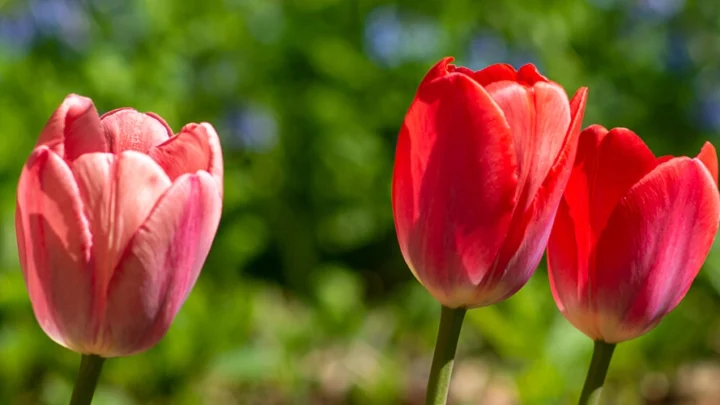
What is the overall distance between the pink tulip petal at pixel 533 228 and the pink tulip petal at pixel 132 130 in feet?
0.79

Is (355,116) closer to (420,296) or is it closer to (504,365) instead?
(420,296)

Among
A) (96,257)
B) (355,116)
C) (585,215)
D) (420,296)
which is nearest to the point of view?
(96,257)

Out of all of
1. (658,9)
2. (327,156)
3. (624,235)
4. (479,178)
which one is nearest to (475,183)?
(479,178)

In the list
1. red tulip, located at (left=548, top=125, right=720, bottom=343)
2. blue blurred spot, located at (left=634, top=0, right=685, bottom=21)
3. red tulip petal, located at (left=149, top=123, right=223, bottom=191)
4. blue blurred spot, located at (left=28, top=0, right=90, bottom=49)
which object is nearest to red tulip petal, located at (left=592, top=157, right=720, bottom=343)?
red tulip, located at (left=548, top=125, right=720, bottom=343)

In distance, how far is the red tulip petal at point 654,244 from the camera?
69 centimetres

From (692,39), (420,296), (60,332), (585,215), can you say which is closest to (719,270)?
(420,296)

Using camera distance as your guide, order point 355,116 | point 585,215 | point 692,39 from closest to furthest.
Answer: point 585,215, point 355,116, point 692,39

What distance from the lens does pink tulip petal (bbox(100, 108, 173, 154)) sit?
68 centimetres

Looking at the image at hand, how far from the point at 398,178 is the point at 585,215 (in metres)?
0.14

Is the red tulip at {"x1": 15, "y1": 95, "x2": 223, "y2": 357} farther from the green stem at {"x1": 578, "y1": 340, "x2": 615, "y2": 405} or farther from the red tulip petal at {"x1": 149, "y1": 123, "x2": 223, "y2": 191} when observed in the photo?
the green stem at {"x1": 578, "y1": 340, "x2": 615, "y2": 405}

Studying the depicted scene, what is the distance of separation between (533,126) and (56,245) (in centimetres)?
31

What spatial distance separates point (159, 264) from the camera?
0.61 meters

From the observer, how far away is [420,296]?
2832 mm

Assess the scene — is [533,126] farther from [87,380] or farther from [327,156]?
[327,156]
